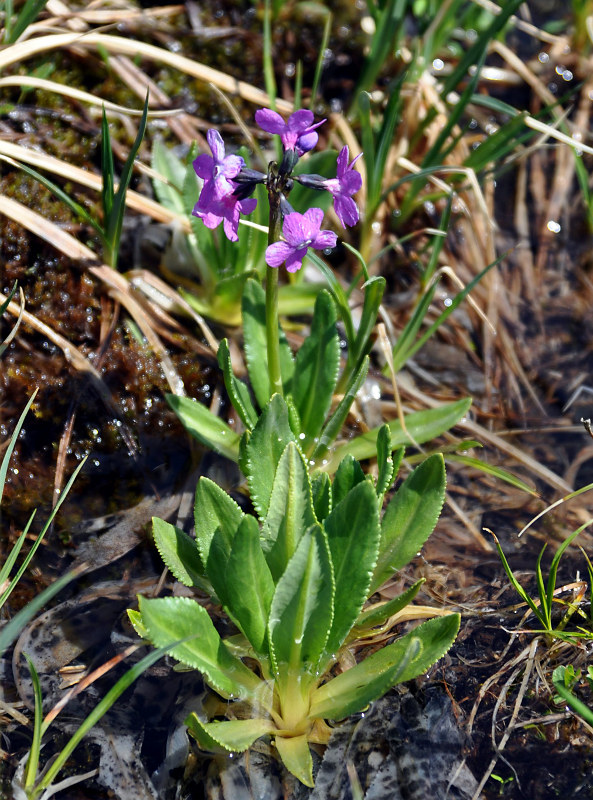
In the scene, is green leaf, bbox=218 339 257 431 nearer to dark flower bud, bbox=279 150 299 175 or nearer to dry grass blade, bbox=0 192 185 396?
dry grass blade, bbox=0 192 185 396

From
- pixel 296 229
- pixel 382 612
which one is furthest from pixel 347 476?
pixel 296 229

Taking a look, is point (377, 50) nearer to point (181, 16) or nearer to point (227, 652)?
point (181, 16)

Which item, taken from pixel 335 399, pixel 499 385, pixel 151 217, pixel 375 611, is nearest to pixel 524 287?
pixel 499 385

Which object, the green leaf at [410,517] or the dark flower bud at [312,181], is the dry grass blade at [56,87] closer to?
the dark flower bud at [312,181]

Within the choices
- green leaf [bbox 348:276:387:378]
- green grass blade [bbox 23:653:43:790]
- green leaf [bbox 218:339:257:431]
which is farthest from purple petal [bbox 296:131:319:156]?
green grass blade [bbox 23:653:43:790]

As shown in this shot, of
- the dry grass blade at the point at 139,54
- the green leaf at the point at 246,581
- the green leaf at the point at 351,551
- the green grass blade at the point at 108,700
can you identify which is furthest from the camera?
the dry grass blade at the point at 139,54

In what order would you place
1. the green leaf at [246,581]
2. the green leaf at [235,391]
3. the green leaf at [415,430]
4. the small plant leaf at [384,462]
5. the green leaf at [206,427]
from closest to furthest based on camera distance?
the green leaf at [246,581], the small plant leaf at [384,462], the green leaf at [235,391], the green leaf at [206,427], the green leaf at [415,430]

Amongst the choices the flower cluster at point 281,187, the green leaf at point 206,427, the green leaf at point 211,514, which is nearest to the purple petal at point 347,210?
the flower cluster at point 281,187

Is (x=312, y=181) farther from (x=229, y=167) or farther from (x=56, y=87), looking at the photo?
(x=56, y=87)
